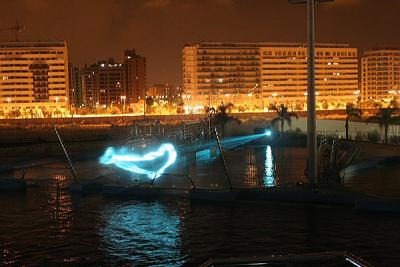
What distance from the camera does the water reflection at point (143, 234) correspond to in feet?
26.6

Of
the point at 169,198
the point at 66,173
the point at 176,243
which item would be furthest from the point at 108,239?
the point at 66,173

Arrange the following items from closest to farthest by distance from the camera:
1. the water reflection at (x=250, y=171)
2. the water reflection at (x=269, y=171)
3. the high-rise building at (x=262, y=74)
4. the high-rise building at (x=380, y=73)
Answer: the water reflection at (x=269, y=171) < the water reflection at (x=250, y=171) < the high-rise building at (x=262, y=74) < the high-rise building at (x=380, y=73)

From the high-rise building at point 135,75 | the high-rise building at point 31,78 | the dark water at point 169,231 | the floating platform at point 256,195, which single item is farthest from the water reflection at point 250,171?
the high-rise building at point 135,75

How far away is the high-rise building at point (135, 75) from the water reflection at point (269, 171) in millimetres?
99639

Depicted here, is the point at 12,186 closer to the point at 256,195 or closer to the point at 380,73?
the point at 256,195

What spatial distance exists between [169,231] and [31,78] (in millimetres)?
88230

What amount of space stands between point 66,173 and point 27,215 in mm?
6731

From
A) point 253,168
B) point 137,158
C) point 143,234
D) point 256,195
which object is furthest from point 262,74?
point 143,234

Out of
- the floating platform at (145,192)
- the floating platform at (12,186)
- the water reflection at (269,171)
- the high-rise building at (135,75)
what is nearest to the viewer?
the floating platform at (145,192)

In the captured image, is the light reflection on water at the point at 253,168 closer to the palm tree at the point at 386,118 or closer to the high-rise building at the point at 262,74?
the palm tree at the point at 386,118

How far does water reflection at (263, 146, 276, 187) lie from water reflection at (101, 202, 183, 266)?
4.39m

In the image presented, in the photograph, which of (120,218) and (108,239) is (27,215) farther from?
(108,239)

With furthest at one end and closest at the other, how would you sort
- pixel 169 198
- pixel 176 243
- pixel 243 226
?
pixel 169 198 → pixel 243 226 → pixel 176 243

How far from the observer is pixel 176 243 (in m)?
8.85
